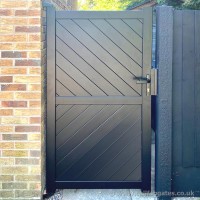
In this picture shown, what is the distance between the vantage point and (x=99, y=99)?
4.34 meters

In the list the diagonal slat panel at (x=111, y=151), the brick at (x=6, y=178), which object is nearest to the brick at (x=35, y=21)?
the diagonal slat panel at (x=111, y=151)

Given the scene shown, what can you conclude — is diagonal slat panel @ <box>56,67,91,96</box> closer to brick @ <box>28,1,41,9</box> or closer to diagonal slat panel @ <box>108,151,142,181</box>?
brick @ <box>28,1,41,9</box>

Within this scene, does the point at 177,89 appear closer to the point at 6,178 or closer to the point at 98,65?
the point at 98,65

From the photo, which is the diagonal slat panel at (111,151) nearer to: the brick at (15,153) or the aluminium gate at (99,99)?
the aluminium gate at (99,99)

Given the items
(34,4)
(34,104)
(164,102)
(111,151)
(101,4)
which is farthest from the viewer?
(101,4)

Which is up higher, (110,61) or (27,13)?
(27,13)

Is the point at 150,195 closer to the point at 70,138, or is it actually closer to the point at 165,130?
the point at 165,130

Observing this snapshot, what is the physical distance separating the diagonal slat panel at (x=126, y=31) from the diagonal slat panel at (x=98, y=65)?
0.38m

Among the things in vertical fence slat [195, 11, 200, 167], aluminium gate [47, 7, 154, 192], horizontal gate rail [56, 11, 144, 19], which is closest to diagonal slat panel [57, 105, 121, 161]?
aluminium gate [47, 7, 154, 192]

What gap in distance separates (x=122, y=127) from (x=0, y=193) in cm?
145

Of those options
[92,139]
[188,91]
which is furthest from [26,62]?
[188,91]

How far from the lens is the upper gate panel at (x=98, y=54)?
427 cm

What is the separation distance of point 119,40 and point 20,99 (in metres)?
1.22

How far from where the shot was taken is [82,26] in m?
4.28
